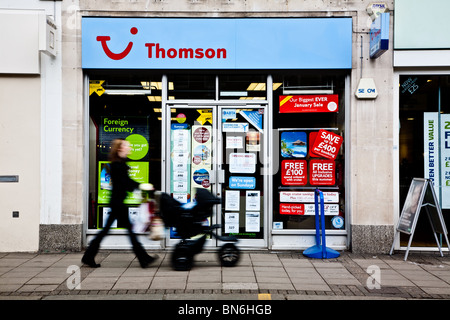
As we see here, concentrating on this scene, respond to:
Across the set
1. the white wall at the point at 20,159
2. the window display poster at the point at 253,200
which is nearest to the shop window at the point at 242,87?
the window display poster at the point at 253,200

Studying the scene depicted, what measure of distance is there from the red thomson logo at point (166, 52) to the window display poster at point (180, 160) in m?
1.29

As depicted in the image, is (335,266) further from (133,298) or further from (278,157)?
(133,298)

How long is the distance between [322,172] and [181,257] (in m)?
3.38

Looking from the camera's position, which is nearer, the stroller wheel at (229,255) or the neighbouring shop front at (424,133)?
the stroller wheel at (229,255)

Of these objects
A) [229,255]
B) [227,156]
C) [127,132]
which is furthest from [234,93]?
[229,255]

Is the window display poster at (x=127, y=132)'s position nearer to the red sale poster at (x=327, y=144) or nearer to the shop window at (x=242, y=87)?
the shop window at (x=242, y=87)

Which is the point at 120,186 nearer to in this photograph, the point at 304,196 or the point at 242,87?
the point at 242,87

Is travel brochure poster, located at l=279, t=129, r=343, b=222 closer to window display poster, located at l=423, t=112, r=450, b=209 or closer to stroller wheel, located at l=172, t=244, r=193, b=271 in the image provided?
window display poster, located at l=423, t=112, r=450, b=209

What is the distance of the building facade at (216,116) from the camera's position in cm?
809

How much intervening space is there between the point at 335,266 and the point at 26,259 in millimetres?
5166

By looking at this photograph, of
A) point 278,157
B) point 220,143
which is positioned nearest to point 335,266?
point 278,157

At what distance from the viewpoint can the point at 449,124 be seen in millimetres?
8484
